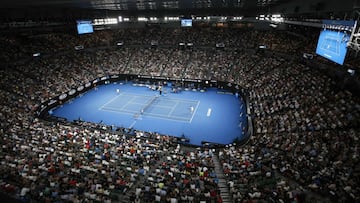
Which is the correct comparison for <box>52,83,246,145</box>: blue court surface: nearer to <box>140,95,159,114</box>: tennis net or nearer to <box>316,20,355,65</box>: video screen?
<box>140,95,159,114</box>: tennis net

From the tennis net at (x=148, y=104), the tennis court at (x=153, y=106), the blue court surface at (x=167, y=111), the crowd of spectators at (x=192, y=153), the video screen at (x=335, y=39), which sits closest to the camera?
the crowd of spectators at (x=192, y=153)

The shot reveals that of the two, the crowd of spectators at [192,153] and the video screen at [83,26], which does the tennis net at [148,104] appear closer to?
the crowd of spectators at [192,153]

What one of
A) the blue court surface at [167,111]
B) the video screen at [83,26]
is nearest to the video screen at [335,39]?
the blue court surface at [167,111]

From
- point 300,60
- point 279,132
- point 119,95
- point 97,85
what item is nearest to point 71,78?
point 97,85

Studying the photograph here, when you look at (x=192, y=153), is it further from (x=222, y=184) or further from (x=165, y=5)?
(x=165, y=5)

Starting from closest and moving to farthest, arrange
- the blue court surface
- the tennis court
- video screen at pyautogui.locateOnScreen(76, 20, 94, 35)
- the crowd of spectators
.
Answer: the crowd of spectators < the blue court surface < the tennis court < video screen at pyautogui.locateOnScreen(76, 20, 94, 35)

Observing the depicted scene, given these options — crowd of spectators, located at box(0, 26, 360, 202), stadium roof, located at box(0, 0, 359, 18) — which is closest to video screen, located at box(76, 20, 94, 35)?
stadium roof, located at box(0, 0, 359, 18)
